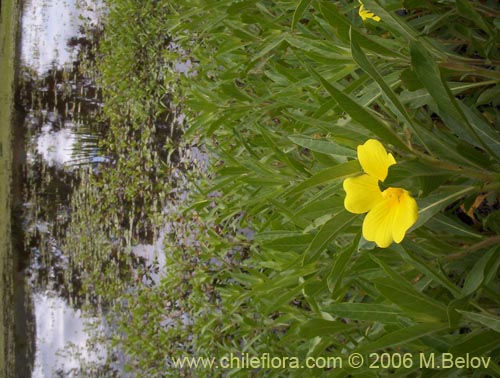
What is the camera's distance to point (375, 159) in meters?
0.63

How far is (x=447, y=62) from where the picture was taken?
0.94 m

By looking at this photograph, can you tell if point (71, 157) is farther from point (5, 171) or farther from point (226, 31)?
point (226, 31)

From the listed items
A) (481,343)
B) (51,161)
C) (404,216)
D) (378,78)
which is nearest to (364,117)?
(378,78)

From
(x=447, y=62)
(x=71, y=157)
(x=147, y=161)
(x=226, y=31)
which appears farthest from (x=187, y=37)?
(x=447, y=62)

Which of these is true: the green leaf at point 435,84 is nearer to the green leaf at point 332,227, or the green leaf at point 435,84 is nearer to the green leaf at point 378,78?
the green leaf at point 378,78

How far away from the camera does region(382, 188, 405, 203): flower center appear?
0.65 metres

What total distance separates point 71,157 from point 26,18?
126 cm

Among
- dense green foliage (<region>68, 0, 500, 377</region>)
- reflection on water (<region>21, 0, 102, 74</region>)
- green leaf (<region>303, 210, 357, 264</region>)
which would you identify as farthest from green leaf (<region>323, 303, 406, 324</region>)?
reflection on water (<region>21, 0, 102, 74</region>)

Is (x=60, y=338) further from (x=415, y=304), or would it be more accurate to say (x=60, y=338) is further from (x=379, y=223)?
(x=379, y=223)

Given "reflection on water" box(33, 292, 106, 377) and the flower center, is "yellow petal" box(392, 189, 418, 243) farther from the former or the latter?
"reflection on water" box(33, 292, 106, 377)

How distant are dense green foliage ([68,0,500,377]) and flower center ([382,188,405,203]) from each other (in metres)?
0.02

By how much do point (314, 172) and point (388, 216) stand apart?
0.51 meters

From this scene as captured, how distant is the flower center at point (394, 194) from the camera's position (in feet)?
2.14

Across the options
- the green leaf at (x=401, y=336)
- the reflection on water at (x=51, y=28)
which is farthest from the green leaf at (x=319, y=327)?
the reflection on water at (x=51, y=28)
